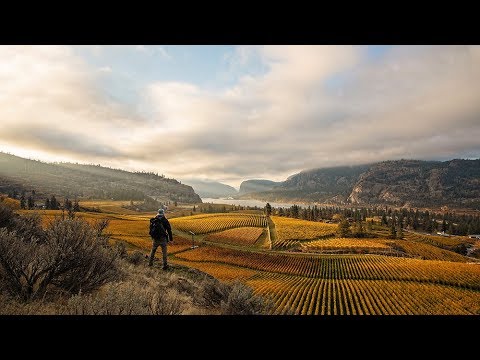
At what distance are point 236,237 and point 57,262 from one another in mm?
58968

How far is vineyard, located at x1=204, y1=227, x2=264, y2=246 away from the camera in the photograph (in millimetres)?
61250

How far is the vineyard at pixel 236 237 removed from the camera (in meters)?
61.2

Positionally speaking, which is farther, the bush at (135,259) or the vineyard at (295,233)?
the vineyard at (295,233)

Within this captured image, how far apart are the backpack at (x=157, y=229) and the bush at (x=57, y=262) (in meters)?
3.13

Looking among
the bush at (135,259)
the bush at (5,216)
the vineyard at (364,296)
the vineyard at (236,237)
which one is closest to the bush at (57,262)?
the bush at (5,216)

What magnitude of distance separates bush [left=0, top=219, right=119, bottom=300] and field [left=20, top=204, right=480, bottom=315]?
29.4 ft

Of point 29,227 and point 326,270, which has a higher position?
point 29,227

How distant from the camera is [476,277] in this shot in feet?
144

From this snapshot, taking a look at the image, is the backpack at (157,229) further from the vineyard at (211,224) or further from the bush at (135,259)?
the vineyard at (211,224)

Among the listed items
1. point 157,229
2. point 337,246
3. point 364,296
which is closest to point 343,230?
point 337,246

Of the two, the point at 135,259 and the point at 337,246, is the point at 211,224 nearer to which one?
the point at 337,246

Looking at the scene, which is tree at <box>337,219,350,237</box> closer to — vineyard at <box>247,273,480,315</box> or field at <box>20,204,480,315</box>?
field at <box>20,204,480,315</box>

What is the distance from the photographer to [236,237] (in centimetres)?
6347
